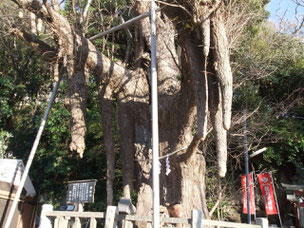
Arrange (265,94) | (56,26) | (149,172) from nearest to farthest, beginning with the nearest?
(56,26) < (149,172) < (265,94)

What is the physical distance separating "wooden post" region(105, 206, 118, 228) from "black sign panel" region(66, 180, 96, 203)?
160 cm

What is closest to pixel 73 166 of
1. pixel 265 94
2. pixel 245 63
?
pixel 245 63

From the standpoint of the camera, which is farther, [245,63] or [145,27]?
[245,63]

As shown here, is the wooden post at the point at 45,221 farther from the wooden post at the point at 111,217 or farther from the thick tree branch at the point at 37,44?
the thick tree branch at the point at 37,44

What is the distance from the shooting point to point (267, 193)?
10320 millimetres

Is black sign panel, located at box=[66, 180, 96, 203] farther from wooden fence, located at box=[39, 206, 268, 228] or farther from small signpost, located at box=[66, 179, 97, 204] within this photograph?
wooden fence, located at box=[39, 206, 268, 228]

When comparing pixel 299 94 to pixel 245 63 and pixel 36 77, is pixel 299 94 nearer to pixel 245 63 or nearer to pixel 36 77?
pixel 245 63

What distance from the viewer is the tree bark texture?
386cm

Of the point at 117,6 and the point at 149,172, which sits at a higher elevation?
the point at 117,6

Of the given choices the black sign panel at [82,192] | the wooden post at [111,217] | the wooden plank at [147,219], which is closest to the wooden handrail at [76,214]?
the wooden post at [111,217]

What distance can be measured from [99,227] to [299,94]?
30.6ft

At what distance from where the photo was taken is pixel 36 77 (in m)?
12.5

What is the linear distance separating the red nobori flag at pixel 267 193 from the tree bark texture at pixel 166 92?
5.84 m

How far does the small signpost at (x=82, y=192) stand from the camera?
18.6ft
